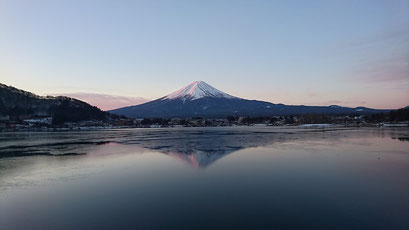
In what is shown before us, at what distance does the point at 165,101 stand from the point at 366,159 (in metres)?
115

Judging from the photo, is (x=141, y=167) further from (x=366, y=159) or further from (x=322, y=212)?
(x=366, y=159)

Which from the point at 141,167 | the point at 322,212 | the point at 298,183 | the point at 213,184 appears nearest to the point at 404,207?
the point at 322,212

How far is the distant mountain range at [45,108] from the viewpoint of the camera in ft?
175

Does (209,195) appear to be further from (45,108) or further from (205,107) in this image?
→ (205,107)

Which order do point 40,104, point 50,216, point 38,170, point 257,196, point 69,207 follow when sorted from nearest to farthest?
1. point 50,216
2. point 69,207
3. point 257,196
4. point 38,170
5. point 40,104

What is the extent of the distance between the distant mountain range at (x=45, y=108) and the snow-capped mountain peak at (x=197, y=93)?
6283cm

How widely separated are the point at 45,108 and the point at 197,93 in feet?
248

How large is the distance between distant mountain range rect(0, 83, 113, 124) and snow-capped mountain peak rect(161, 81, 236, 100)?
62.8 meters

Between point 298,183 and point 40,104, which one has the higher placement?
point 40,104

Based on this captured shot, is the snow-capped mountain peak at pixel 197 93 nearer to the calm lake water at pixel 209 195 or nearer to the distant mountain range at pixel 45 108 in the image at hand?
the distant mountain range at pixel 45 108

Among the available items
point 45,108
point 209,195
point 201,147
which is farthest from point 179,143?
point 45,108

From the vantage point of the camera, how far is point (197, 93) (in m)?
128

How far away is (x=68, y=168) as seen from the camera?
7480mm

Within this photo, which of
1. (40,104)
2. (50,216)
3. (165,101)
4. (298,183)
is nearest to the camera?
(50,216)
